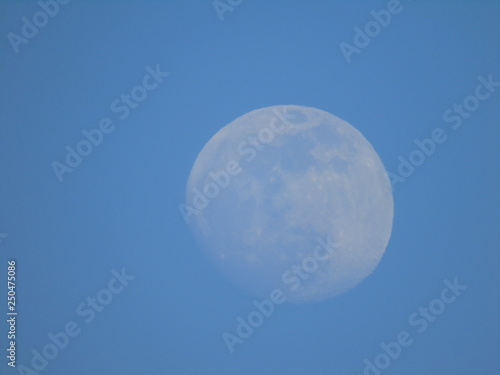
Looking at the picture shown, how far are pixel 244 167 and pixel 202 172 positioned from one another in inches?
34.8

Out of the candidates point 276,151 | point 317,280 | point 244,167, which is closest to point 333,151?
point 276,151

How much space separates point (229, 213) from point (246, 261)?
764mm

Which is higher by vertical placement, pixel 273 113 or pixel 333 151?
pixel 273 113

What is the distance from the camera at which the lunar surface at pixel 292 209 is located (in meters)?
7.68

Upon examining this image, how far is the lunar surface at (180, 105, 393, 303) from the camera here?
7.68 meters

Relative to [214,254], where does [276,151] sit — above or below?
above

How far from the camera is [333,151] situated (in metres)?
8.08

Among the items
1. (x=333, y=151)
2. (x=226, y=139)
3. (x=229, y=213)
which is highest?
(x=226, y=139)

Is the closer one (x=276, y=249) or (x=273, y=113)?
(x=276, y=249)

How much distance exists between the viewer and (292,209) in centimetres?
767

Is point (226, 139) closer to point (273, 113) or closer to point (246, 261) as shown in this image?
point (273, 113)

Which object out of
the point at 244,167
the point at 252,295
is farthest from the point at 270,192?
the point at 252,295

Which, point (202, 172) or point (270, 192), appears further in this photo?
point (202, 172)

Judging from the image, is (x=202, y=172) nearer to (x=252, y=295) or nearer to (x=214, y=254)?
(x=214, y=254)
